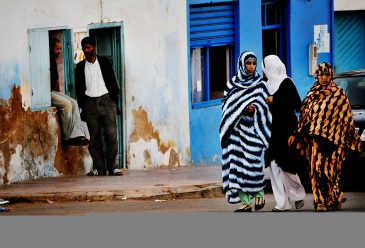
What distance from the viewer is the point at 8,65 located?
17625 mm

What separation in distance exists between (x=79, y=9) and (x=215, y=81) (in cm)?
424

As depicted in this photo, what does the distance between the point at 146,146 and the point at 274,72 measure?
5420mm

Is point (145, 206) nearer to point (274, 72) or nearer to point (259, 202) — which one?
point (259, 202)

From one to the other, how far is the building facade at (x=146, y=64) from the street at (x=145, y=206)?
1.56 m

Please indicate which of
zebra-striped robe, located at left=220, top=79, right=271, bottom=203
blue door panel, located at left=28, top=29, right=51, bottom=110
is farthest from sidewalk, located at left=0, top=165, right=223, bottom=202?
zebra-striped robe, located at left=220, top=79, right=271, bottom=203

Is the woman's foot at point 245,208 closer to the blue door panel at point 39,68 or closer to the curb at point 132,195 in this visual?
the curb at point 132,195

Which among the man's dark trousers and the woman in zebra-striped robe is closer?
the woman in zebra-striped robe

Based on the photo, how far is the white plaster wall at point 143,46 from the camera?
1792 centimetres

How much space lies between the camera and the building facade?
1784 centimetres

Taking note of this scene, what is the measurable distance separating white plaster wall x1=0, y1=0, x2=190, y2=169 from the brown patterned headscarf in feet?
15.3

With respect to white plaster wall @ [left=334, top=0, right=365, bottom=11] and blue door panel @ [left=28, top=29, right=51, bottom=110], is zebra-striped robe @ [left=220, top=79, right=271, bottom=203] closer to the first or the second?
blue door panel @ [left=28, top=29, right=51, bottom=110]

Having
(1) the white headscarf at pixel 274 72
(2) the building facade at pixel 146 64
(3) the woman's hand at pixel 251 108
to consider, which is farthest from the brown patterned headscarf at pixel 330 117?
(2) the building facade at pixel 146 64

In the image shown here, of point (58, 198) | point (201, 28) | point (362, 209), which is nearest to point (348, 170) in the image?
point (362, 209)

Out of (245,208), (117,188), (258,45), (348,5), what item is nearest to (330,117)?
(245,208)
